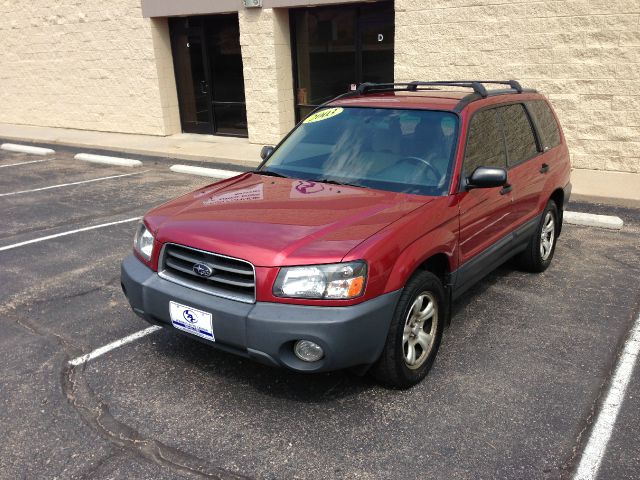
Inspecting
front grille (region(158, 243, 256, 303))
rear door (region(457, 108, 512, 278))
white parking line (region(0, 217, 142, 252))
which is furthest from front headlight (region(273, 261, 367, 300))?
white parking line (region(0, 217, 142, 252))

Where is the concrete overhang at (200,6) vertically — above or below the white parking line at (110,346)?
above

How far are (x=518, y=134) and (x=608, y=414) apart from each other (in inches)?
96.6

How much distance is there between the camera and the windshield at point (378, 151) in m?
3.94

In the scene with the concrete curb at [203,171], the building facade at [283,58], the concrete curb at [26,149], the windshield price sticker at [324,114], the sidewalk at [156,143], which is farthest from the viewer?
the concrete curb at [26,149]

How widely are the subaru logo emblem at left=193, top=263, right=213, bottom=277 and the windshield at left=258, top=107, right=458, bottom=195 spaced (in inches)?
47.6

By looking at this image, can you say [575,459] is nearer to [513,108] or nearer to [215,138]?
[513,108]

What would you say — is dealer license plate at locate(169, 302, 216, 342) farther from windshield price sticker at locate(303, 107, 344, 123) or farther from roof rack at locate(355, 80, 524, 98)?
roof rack at locate(355, 80, 524, 98)

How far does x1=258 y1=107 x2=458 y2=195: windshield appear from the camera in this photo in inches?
155

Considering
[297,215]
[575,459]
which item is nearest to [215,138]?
[297,215]

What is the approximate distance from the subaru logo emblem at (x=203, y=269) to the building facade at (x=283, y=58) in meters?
8.16

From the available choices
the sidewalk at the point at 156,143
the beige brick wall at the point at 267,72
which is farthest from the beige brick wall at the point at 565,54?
the sidewalk at the point at 156,143

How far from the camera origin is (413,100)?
4465 mm

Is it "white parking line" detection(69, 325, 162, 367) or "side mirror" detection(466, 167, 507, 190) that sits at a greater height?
"side mirror" detection(466, 167, 507, 190)

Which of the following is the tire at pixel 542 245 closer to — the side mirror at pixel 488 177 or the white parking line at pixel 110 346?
the side mirror at pixel 488 177
